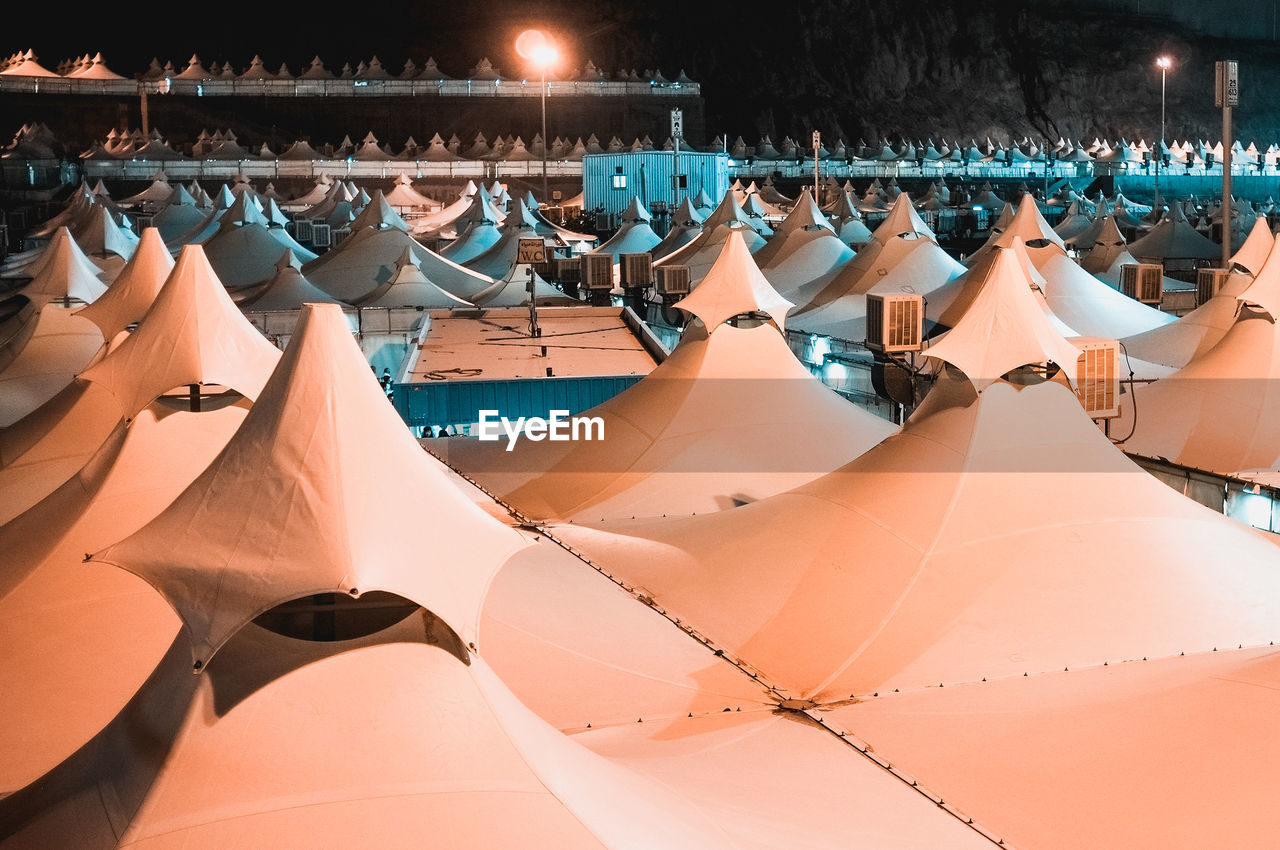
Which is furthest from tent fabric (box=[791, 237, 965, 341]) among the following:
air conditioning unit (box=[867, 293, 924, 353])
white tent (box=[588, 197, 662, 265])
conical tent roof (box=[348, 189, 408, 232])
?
air conditioning unit (box=[867, 293, 924, 353])

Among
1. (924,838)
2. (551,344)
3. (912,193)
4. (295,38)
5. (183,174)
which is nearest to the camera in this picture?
(924,838)

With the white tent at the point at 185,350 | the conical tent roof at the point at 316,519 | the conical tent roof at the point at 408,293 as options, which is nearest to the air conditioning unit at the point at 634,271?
the conical tent roof at the point at 408,293

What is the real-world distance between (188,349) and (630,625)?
4.05 m

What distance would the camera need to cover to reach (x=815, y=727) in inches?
347

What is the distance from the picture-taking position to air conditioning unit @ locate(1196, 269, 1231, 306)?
23.5 meters

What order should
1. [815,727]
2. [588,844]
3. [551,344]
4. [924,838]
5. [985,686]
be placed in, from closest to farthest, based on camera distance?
[588,844] < [924,838] < [815,727] < [985,686] < [551,344]

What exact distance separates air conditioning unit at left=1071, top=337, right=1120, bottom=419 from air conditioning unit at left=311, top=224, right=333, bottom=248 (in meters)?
33.9

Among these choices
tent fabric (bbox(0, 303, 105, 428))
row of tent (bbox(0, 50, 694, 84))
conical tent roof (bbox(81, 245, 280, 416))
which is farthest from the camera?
row of tent (bbox(0, 50, 694, 84))

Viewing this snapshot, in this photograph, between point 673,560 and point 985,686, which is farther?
point 673,560

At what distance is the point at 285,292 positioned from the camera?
2883 cm

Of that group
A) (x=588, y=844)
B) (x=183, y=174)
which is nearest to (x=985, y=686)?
(x=588, y=844)

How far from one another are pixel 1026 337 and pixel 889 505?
1.85 meters

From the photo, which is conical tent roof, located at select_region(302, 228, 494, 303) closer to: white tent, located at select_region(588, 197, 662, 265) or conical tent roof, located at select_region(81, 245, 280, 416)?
white tent, located at select_region(588, 197, 662, 265)

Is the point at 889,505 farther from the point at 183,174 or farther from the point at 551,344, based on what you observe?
the point at 183,174
